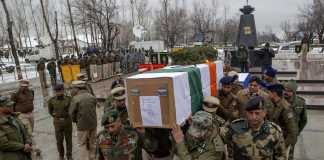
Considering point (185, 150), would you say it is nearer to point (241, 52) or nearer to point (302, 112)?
point (302, 112)

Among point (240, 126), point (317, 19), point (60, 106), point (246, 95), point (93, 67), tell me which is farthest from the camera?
point (317, 19)

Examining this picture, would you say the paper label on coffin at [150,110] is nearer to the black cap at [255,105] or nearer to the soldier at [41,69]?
the black cap at [255,105]

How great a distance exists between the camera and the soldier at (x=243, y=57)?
1273cm

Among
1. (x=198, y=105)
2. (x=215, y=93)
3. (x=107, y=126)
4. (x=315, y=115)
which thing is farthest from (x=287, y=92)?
(x=315, y=115)

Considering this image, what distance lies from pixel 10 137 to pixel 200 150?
8.24 feet

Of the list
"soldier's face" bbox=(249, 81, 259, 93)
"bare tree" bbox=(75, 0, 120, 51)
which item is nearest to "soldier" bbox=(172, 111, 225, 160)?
"soldier's face" bbox=(249, 81, 259, 93)

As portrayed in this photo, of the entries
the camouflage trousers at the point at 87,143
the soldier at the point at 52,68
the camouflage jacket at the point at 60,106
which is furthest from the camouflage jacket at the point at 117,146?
the soldier at the point at 52,68

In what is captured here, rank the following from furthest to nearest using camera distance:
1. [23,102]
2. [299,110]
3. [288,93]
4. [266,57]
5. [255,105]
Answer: [266,57], [23,102], [299,110], [288,93], [255,105]

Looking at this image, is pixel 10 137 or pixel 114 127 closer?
pixel 114 127

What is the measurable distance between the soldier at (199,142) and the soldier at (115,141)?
23.5 inches

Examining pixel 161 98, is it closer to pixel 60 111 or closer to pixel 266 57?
pixel 60 111

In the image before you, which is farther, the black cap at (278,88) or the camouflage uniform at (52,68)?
the camouflage uniform at (52,68)

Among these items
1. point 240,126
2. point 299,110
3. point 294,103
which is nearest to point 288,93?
point 294,103

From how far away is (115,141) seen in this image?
10.7 feet
